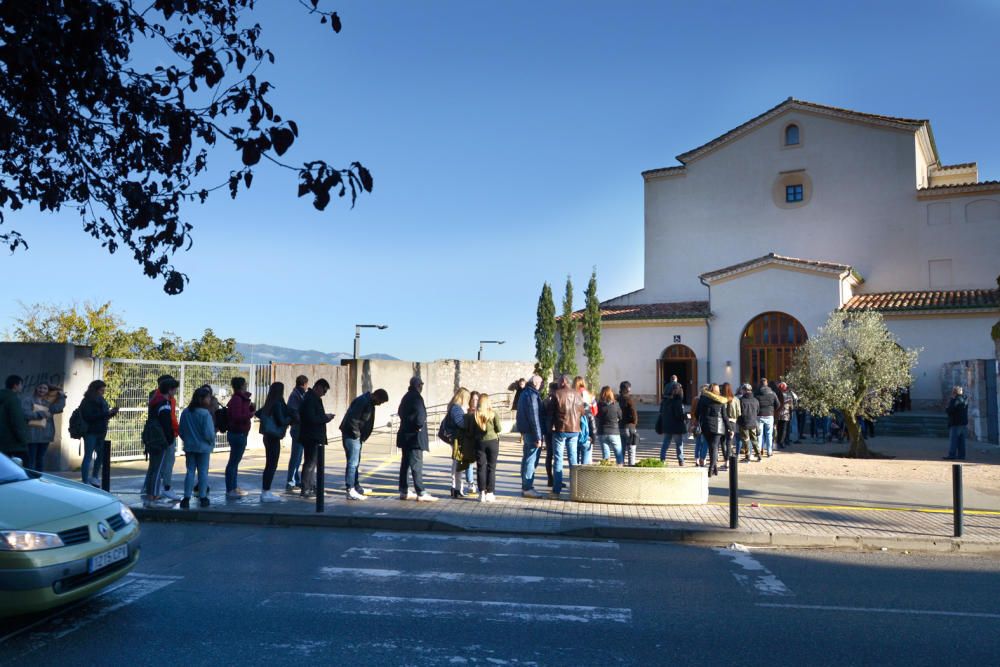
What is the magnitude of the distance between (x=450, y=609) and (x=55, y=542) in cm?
287

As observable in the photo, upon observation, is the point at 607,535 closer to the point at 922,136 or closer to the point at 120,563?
the point at 120,563

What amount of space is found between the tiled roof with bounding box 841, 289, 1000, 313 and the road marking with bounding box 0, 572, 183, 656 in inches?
1062

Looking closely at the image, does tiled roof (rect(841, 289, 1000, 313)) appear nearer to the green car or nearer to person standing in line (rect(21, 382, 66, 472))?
person standing in line (rect(21, 382, 66, 472))

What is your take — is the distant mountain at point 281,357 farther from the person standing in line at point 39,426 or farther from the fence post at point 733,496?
the fence post at point 733,496

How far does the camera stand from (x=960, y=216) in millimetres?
30453

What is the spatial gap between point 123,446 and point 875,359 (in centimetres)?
1760

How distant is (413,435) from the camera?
1080 centimetres

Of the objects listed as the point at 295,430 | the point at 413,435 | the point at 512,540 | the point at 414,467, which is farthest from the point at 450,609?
the point at 295,430

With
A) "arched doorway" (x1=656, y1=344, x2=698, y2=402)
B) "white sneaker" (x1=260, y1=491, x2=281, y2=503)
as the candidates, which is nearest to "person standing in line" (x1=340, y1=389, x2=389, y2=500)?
"white sneaker" (x1=260, y1=491, x2=281, y2=503)

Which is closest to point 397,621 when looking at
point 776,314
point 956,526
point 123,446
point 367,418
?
point 367,418

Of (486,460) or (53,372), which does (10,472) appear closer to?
(486,460)

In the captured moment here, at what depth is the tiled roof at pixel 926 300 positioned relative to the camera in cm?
2625

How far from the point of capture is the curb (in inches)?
340

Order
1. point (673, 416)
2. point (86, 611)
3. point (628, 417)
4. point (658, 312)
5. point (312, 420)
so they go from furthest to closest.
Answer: point (658, 312)
point (673, 416)
point (628, 417)
point (312, 420)
point (86, 611)
